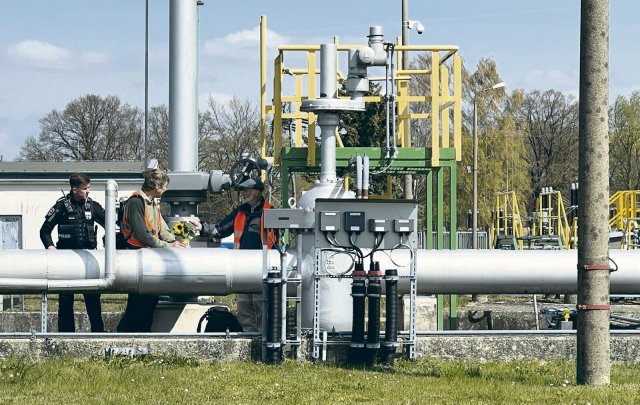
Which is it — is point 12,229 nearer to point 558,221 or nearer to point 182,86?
point 558,221

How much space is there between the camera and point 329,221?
39.8 feet

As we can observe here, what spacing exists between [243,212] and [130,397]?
194 inches

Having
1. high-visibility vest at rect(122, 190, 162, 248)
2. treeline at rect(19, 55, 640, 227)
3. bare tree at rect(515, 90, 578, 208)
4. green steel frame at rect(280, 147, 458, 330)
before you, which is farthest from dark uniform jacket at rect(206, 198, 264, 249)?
bare tree at rect(515, 90, 578, 208)

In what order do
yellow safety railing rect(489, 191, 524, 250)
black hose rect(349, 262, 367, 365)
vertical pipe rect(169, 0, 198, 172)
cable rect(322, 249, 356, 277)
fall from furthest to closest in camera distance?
yellow safety railing rect(489, 191, 524, 250)
vertical pipe rect(169, 0, 198, 172)
cable rect(322, 249, 356, 277)
black hose rect(349, 262, 367, 365)

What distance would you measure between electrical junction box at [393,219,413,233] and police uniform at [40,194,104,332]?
3.43 metres

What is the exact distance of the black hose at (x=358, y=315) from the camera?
11.8 m

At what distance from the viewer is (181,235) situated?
13961 millimetres

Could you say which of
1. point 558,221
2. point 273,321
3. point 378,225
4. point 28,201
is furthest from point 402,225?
point 28,201

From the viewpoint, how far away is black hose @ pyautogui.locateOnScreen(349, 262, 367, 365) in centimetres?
1177

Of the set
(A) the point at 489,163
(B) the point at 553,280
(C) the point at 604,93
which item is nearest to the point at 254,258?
(B) the point at 553,280

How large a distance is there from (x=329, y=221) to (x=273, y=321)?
1.20 m

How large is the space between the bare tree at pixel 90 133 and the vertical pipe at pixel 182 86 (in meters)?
57.9

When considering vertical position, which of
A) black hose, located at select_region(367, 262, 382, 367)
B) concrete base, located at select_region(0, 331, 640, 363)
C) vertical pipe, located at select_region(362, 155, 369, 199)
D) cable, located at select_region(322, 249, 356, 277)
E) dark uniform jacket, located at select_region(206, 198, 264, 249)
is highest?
vertical pipe, located at select_region(362, 155, 369, 199)

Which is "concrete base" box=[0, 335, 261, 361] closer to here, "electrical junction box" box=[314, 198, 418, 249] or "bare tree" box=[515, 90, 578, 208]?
"electrical junction box" box=[314, 198, 418, 249]
